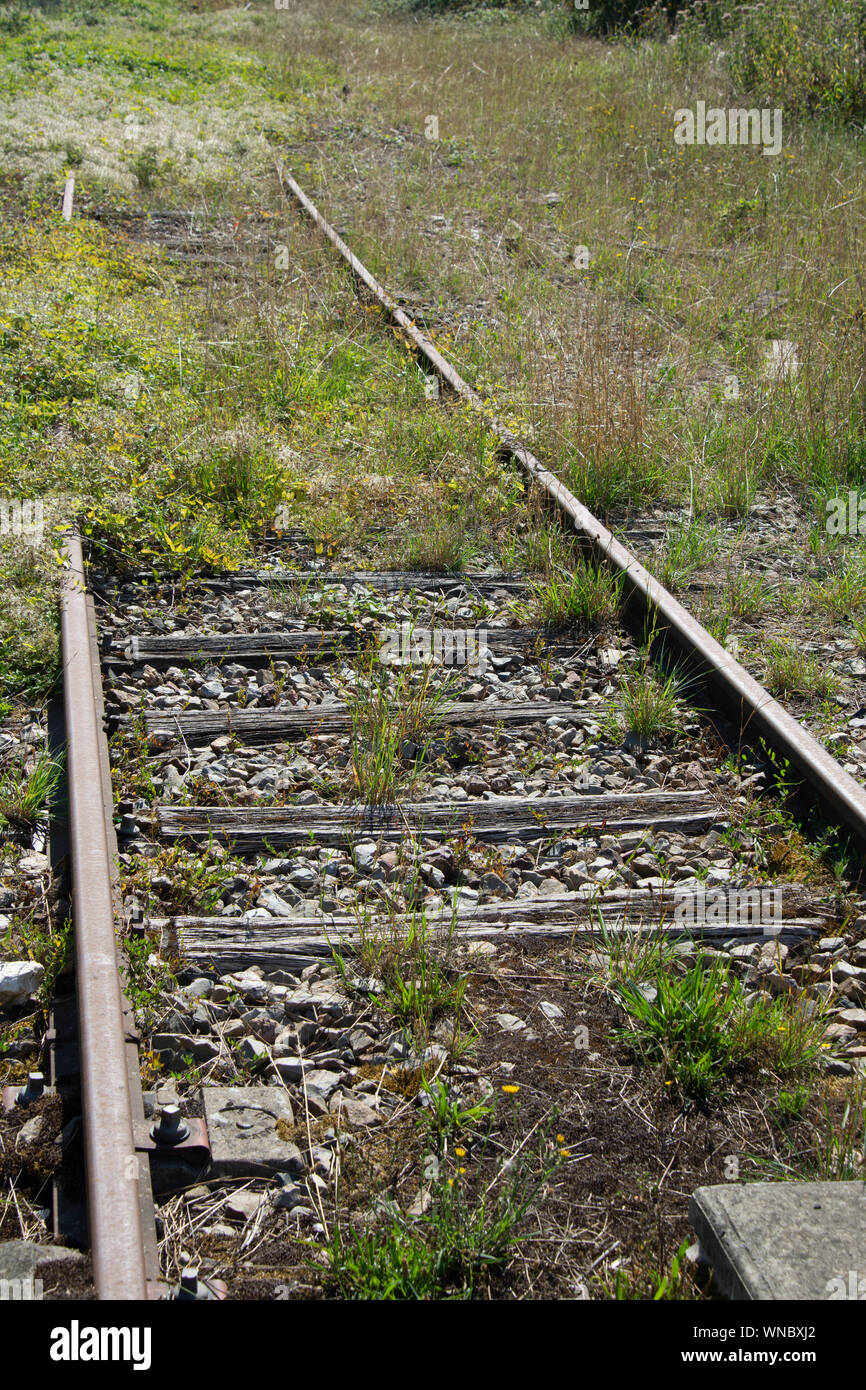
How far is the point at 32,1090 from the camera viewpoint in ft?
8.37

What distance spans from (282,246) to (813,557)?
5.79 meters

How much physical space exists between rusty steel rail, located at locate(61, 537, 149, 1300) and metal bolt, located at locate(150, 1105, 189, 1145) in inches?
3.0

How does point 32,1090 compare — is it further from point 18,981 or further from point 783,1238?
point 783,1238

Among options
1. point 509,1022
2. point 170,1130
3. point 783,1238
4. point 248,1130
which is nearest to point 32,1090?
point 170,1130

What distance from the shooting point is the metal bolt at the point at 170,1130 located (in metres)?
2.43

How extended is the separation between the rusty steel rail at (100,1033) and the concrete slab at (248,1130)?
198mm

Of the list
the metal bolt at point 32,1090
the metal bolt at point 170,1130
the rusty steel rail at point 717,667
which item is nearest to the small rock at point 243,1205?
the metal bolt at point 170,1130

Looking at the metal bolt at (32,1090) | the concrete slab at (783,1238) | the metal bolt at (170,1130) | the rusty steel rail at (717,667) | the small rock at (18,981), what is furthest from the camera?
the rusty steel rail at (717,667)

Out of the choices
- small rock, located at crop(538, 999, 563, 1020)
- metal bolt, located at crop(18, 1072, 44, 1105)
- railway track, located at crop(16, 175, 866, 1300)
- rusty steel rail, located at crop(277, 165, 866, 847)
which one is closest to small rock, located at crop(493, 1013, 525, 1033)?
small rock, located at crop(538, 999, 563, 1020)

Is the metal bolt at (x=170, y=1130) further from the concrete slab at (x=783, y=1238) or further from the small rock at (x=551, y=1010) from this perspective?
the concrete slab at (x=783, y=1238)

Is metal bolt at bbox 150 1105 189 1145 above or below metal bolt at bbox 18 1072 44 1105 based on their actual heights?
below

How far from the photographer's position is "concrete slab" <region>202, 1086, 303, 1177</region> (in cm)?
242

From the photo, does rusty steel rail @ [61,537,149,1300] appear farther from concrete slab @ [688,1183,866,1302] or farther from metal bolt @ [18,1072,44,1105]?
concrete slab @ [688,1183,866,1302]

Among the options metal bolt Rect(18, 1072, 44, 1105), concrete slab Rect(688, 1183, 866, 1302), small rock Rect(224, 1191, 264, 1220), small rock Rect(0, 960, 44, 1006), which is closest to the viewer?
concrete slab Rect(688, 1183, 866, 1302)
